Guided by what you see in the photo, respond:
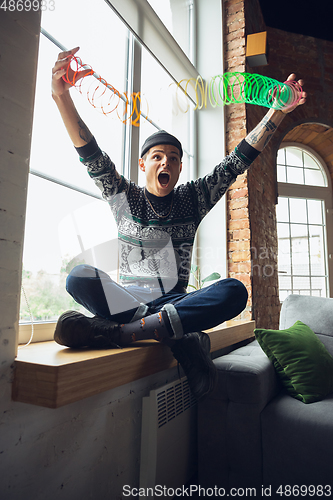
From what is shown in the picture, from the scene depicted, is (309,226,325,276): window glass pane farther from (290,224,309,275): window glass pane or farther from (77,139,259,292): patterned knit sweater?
(77,139,259,292): patterned knit sweater

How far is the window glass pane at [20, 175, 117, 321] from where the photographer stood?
4.60 feet

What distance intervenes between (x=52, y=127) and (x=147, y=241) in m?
0.69

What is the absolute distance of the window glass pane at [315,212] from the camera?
14.7 ft

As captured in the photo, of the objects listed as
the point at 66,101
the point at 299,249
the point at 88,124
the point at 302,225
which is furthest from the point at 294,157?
the point at 66,101

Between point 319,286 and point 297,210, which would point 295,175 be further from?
point 319,286

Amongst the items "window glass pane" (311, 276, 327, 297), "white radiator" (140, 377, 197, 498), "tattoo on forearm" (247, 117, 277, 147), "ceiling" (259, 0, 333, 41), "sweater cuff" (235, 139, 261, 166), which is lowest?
"white radiator" (140, 377, 197, 498)

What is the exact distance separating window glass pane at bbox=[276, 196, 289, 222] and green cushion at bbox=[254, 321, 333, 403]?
268cm

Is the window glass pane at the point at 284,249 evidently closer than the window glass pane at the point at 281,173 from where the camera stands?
Yes

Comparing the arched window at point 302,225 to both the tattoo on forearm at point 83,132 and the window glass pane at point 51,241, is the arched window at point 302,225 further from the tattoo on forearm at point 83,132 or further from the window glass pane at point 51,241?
the tattoo on forearm at point 83,132

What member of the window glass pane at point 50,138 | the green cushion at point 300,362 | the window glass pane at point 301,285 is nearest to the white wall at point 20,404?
the window glass pane at point 50,138

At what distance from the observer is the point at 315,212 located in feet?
14.9

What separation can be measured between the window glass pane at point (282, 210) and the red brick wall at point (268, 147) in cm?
51

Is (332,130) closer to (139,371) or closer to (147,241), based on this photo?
(147,241)

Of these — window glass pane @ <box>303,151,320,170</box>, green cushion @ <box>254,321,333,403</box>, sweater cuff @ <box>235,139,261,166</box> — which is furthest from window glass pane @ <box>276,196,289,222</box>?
sweater cuff @ <box>235,139,261,166</box>
